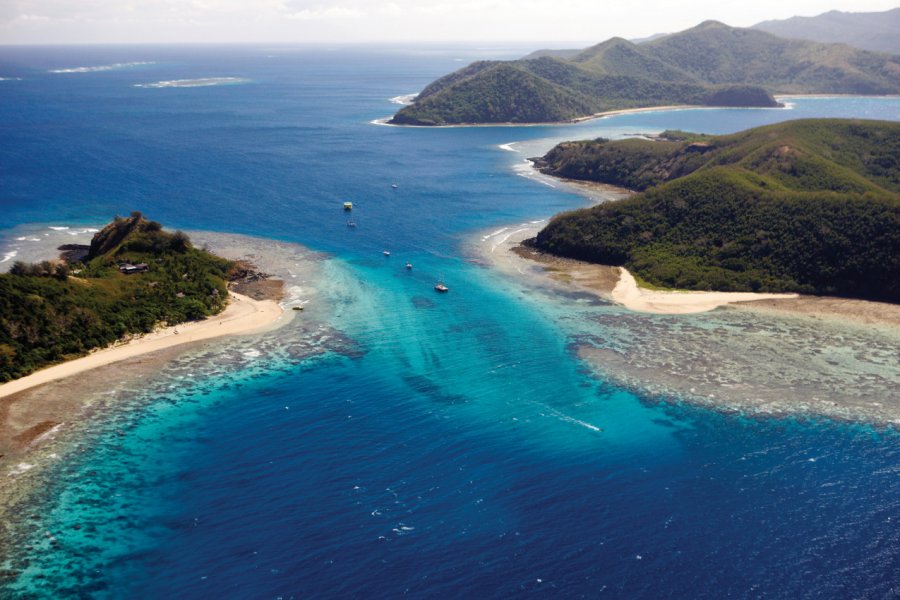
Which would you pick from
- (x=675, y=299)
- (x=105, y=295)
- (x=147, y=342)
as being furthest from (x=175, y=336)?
(x=675, y=299)

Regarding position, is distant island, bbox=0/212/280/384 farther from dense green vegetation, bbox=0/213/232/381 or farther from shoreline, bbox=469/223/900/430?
shoreline, bbox=469/223/900/430

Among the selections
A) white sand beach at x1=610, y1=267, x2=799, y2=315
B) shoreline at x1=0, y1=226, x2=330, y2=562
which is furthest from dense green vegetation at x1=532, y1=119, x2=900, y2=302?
shoreline at x1=0, y1=226, x2=330, y2=562

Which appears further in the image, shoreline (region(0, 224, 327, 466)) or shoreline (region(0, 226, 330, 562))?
shoreline (region(0, 224, 327, 466))

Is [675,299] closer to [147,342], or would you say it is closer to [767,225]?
[767,225]

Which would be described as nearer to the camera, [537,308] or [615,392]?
[615,392]

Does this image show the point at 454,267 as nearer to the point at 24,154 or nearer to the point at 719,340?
the point at 719,340

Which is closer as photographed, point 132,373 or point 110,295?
point 132,373

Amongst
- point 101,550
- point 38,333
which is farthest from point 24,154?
point 101,550
